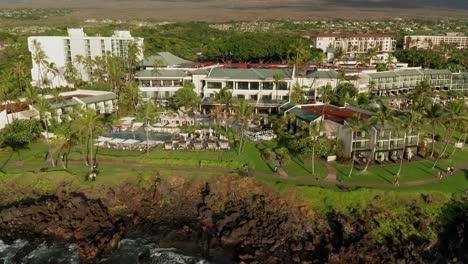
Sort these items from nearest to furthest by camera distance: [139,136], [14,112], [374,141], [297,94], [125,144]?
[374,141], [125,144], [139,136], [14,112], [297,94]

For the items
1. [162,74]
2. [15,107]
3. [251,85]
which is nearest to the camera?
[15,107]

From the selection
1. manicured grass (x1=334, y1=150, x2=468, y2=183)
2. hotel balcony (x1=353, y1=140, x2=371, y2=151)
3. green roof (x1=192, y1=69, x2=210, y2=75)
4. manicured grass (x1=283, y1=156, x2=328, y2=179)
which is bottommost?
manicured grass (x1=334, y1=150, x2=468, y2=183)

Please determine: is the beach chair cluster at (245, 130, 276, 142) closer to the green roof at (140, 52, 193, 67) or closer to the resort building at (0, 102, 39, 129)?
the resort building at (0, 102, 39, 129)

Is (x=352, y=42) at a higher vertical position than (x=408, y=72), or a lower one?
higher

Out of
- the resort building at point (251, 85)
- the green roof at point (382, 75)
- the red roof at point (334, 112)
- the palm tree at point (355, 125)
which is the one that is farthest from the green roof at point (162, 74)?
the green roof at point (382, 75)

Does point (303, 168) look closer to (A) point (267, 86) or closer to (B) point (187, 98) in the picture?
(B) point (187, 98)

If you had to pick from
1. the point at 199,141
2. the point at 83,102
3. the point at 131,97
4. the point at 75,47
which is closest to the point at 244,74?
the point at 131,97

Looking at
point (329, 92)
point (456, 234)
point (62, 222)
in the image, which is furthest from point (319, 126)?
point (62, 222)

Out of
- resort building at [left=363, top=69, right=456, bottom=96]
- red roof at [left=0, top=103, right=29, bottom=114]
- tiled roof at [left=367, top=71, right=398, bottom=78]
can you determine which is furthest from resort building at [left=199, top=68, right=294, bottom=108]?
red roof at [left=0, top=103, right=29, bottom=114]
